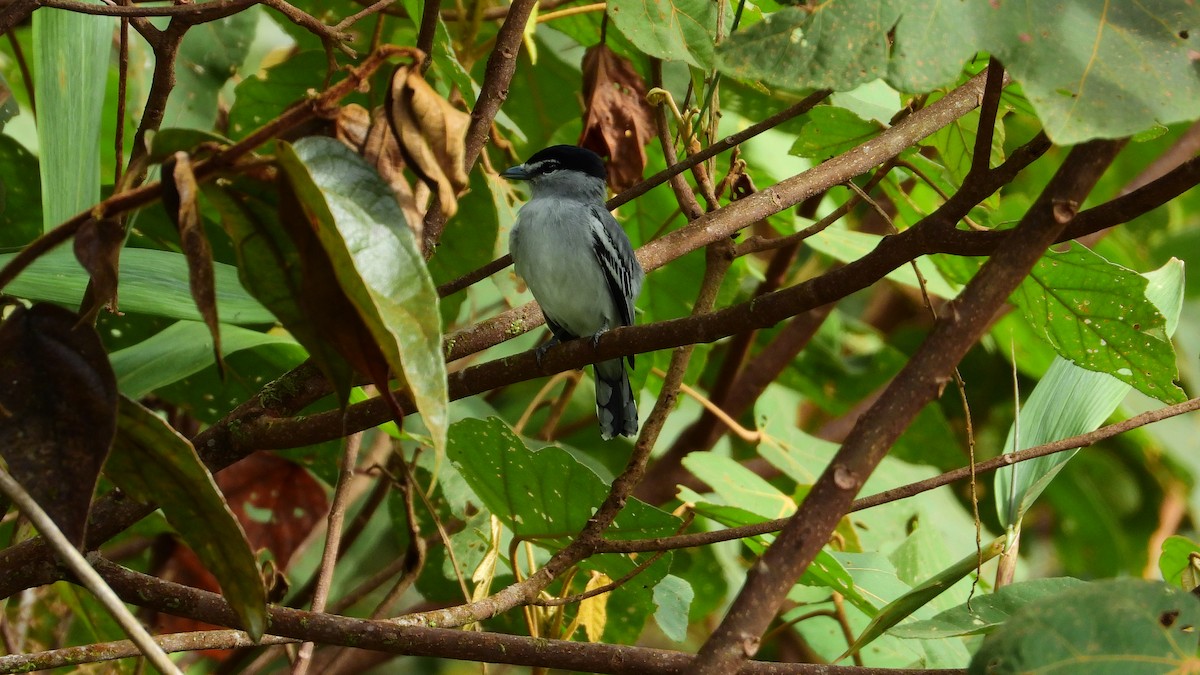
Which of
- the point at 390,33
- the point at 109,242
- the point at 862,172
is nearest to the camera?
the point at 109,242

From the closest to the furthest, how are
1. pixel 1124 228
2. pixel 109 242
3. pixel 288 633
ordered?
pixel 109 242 → pixel 288 633 → pixel 1124 228

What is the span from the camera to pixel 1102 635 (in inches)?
50.1

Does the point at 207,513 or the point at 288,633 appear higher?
the point at 207,513

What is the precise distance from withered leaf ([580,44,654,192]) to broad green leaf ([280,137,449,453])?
5.40ft

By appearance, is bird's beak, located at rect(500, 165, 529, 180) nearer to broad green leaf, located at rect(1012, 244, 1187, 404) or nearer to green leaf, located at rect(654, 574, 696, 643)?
green leaf, located at rect(654, 574, 696, 643)

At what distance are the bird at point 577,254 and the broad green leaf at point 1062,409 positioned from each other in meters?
1.28

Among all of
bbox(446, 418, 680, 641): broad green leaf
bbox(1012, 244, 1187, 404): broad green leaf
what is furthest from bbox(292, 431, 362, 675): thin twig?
bbox(1012, 244, 1187, 404): broad green leaf

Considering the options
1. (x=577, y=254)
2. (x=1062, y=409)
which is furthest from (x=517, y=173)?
(x=1062, y=409)

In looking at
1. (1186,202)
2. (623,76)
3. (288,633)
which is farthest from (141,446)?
(1186,202)

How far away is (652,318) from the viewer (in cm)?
353

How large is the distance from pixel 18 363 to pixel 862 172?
169cm

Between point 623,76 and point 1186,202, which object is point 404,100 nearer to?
point 623,76

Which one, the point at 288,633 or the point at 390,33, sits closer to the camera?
the point at 288,633

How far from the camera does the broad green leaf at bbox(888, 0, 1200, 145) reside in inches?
49.3
